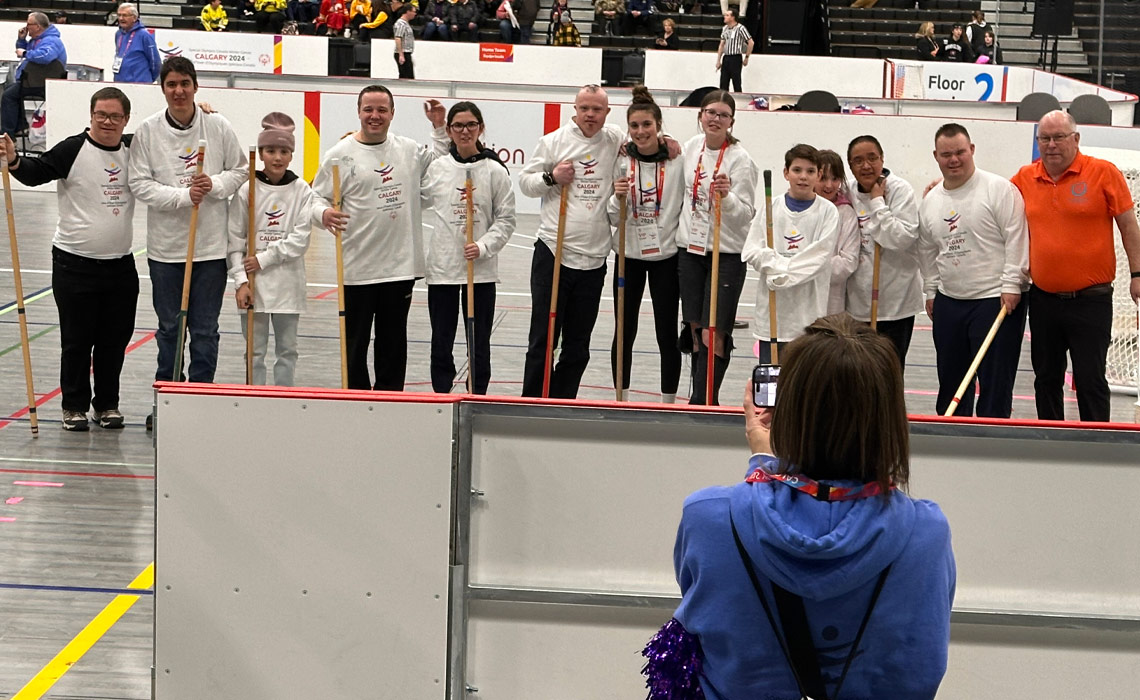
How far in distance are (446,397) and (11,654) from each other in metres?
2.28

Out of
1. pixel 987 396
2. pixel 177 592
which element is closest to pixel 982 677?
pixel 177 592

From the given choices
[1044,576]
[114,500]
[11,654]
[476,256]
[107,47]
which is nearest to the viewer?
[1044,576]

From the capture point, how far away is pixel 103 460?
7.71m

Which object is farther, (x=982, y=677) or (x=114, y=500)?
(x=114, y=500)

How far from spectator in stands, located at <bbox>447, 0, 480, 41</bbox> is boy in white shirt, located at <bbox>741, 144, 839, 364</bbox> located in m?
20.5

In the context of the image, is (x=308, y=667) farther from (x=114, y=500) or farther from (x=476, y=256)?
(x=476, y=256)

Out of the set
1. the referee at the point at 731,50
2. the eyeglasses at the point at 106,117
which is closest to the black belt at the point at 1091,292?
the eyeglasses at the point at 106,117

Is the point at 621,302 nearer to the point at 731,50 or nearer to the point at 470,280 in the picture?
the point at 470,280

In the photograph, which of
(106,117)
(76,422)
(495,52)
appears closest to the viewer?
(106,117)

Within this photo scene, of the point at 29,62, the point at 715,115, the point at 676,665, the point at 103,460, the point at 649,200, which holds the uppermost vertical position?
the point at 29,62

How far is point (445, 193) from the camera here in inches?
310

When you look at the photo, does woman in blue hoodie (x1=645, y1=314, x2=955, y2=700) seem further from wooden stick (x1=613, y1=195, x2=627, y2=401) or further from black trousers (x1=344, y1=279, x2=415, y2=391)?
black trousers (x1=344, y1=279, x2=415, y2=391)

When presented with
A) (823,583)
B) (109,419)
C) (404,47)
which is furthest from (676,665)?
(404,47)

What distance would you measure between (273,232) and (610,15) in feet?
71.8
